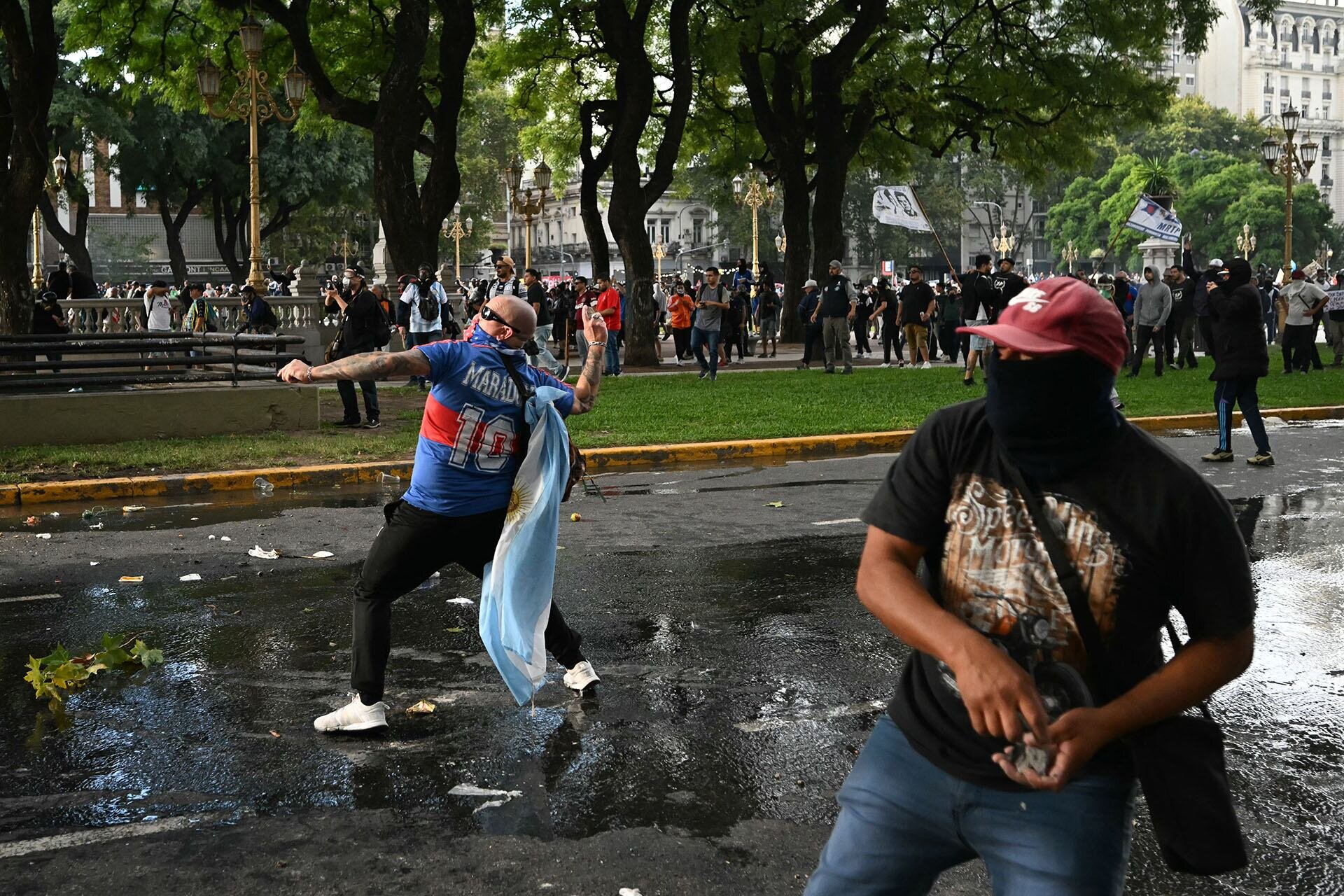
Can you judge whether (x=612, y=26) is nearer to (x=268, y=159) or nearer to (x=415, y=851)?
(x=415, y=851)

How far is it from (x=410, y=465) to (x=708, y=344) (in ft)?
35.0

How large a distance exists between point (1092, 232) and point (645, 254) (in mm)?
87830

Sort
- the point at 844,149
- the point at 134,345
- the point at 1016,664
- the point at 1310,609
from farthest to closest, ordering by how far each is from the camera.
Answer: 1. the point at 844,149
2. the point at 134,345
3. the point at 1310,609
4. the point at 1016,664

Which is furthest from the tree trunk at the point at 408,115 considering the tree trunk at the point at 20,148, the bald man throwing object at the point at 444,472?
the bald man throwing object at the point at 444,472

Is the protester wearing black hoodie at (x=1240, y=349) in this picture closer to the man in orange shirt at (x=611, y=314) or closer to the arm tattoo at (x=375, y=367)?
the arm tattoo at (x=375, y=367)

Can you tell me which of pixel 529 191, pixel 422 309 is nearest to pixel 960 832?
pixel 422 309

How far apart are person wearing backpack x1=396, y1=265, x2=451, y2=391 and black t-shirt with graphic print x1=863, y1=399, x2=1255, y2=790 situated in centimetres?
1832

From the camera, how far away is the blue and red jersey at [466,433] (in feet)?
19.0

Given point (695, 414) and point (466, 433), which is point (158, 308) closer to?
point (695, 414)

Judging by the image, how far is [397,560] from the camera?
5.74 meters

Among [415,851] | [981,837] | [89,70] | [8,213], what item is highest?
[89,70]

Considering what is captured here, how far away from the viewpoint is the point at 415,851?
4.47m

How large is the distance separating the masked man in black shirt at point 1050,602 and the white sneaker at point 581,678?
3.63 meters

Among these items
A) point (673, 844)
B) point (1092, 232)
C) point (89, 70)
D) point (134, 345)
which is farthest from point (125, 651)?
point (1092, 232)
